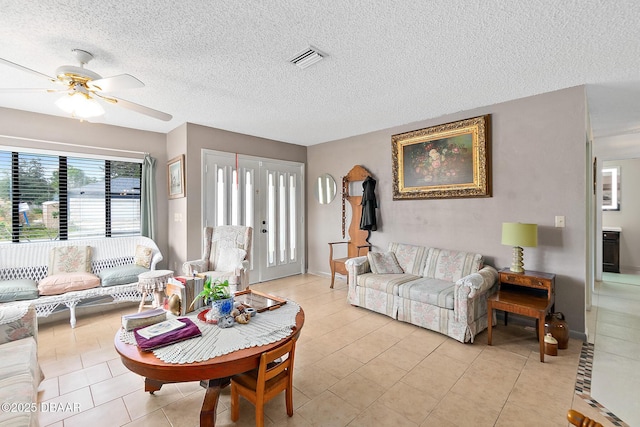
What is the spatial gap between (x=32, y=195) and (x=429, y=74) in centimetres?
496

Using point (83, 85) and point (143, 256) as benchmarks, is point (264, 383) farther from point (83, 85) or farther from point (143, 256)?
point (143, 256)

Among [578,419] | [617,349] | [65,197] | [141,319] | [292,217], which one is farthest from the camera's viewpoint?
[292,217]

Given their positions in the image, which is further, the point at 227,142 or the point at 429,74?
the point at 227,142

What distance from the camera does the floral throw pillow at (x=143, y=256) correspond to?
13.2 ft

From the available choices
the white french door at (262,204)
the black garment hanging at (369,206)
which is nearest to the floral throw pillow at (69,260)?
the white french door at (262,204)

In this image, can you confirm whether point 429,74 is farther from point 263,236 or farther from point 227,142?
point 263,236

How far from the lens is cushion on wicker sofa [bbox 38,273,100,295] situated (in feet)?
10.5

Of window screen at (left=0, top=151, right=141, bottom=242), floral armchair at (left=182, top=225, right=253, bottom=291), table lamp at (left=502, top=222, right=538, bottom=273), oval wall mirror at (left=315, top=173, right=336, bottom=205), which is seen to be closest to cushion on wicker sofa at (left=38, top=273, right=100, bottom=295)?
window screen at (left=0, top=151, right=141, bottom=242)

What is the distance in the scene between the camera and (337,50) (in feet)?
7.47

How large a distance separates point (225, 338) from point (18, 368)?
116cm

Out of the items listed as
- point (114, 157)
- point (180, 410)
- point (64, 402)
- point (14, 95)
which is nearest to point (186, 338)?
point (180, 410)

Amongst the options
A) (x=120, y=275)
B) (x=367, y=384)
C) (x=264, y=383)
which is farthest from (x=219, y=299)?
(x=120, y=275)

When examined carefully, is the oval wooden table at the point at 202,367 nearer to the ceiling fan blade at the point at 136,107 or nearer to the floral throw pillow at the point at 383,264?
the ceiling fan blade at the point at 136,107

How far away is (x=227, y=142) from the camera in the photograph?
4.71 metres
